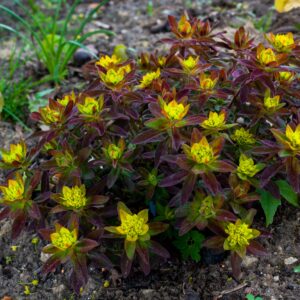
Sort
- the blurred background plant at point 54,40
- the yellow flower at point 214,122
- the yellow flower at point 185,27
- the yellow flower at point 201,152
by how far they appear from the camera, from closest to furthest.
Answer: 1. the yellow flower at point 201,152
2. the yellow flower at point 214,122
3. the yellow flower at point 185,27
4. the blurred background plant at point 54,40

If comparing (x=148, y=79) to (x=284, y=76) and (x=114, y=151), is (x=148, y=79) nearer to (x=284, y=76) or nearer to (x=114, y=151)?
(x=114, y=151)

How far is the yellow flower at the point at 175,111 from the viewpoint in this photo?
1680 millimetres

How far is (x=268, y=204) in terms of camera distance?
189 centimetres

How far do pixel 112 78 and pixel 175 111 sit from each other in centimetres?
30

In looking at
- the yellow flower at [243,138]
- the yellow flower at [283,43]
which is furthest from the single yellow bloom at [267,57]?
the yellow flower at [243,138]

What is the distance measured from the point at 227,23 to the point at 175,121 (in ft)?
6.71

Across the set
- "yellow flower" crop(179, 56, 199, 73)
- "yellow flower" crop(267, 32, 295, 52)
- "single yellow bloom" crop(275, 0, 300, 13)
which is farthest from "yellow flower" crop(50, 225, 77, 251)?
"single yellow bloom" crop(275, 0, 300, 13)

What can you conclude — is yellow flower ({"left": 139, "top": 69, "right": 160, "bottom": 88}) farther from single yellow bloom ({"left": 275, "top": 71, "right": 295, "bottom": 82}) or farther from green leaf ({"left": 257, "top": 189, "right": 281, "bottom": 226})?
green leaf ({"left": 257, "top": 189, "right": 281, "bottom": 226})

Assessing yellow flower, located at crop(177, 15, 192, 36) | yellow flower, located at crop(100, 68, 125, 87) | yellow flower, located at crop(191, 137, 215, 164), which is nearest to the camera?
yellow flower, located at crop(191, 137, 215, 164)

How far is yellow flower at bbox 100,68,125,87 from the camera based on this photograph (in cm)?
184

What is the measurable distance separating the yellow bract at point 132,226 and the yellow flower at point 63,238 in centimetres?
15

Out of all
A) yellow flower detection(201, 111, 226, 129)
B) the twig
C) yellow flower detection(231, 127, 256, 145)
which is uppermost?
yellow flower detection(201, 111, 226, 129)

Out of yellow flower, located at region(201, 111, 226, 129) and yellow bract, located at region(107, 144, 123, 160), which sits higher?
yellow flower, located at region(201, 111, 226, 129)

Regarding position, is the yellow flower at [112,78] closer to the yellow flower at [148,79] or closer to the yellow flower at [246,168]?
the yellow flower at [148,79]
